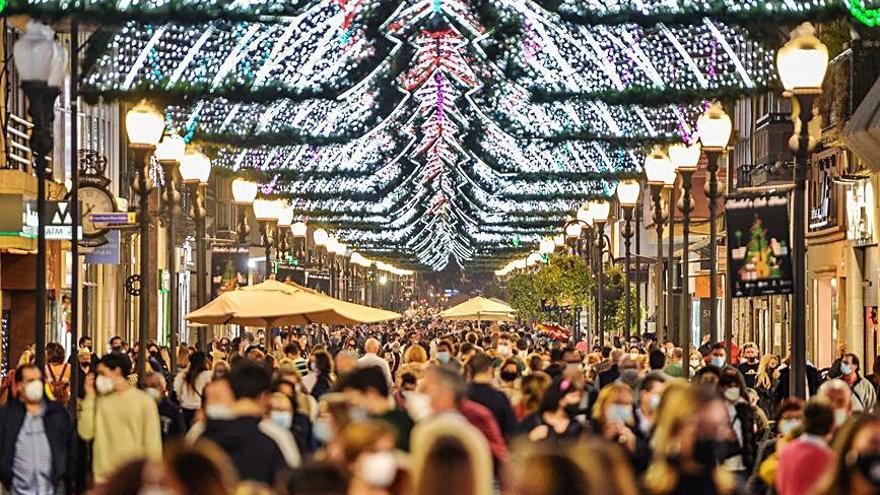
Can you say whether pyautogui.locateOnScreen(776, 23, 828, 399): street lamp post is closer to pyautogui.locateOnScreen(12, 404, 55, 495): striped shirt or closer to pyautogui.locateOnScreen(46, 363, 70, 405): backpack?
pyautogui.locateOnScreen(12, 404, 55, 495): striped shirt

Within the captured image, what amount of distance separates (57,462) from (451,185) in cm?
5606

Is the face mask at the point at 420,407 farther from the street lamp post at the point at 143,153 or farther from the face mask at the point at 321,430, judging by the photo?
the street lamp post at the point at 143,153

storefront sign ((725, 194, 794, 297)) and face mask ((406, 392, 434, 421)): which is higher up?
storefront sign ((725, 194, 794, 297))

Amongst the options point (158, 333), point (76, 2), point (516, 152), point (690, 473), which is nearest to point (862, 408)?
point (76, 2)

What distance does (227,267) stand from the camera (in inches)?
1793

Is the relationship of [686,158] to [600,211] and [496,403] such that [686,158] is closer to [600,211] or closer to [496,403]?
[496,403]

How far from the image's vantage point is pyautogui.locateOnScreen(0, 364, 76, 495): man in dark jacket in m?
17.4

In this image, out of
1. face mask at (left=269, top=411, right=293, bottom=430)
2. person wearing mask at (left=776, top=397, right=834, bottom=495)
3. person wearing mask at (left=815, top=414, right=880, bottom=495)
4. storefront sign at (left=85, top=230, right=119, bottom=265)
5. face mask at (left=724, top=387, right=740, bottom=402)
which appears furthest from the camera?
storefront sign at (left=85, top=230, right=119, bottom=265)

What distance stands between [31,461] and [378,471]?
9.24 metres

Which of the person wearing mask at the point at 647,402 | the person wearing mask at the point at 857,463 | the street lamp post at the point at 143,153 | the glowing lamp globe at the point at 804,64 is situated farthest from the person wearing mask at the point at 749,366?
the person wearing mask at the point at 857,463

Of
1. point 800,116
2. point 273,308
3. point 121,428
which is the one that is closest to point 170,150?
point 273,308

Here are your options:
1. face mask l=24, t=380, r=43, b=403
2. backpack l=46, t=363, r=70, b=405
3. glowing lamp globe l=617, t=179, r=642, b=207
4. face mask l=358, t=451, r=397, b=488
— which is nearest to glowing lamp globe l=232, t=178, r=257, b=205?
glowing lamp globe l=617, t=179, r=642, b=207

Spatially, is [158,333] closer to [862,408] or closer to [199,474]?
[862,408]

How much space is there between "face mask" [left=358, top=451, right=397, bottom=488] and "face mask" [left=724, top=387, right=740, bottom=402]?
10.6m
